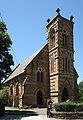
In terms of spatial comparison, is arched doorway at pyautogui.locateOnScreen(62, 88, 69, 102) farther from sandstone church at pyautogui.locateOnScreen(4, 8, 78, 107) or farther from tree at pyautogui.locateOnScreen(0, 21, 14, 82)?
Answer: tree at pyautogui.locateOnScreen(0, 21, 14, 82)

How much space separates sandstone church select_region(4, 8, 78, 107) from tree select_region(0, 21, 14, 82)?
5.99m

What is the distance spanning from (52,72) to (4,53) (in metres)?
11.4

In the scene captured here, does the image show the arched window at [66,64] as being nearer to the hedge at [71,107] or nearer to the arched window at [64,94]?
the arched window at [64,94]

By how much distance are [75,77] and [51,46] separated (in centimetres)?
814

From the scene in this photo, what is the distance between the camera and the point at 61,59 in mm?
42000

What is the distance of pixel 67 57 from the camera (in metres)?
43.2

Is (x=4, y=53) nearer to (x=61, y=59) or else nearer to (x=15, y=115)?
(x=15, y=115)

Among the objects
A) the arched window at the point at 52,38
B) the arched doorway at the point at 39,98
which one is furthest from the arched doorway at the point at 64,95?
the arched window at the point at 52,38

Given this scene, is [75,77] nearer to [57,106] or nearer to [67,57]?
[67,57]

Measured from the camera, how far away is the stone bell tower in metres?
41.1

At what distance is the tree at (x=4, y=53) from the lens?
33844 mm

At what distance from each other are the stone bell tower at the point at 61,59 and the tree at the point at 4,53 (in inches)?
363

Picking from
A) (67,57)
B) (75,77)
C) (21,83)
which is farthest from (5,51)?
(75,77)

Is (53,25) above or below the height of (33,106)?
above
